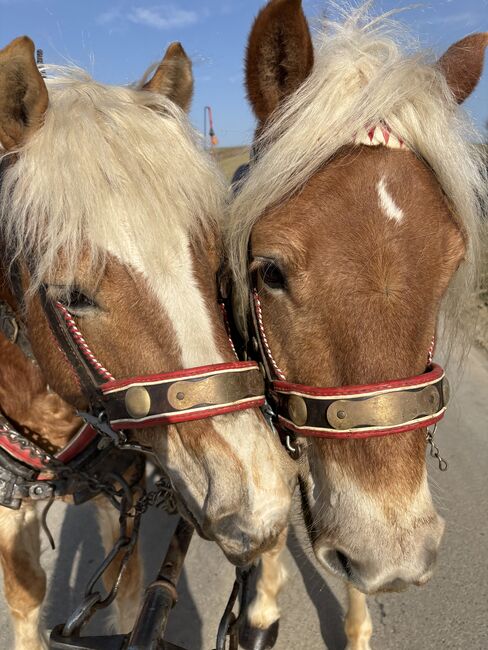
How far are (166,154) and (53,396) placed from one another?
968mm

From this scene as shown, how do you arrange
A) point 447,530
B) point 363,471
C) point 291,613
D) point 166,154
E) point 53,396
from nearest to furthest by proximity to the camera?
point 363,471 → point 166,154 → point 53,396 → point 291,613 → point 447,530

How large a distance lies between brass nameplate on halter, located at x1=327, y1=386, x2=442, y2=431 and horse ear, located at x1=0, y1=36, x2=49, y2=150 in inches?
44.6

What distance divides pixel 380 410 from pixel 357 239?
418mm

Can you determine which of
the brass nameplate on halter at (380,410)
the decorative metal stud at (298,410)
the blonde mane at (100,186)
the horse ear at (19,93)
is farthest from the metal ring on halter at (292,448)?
the horse ear at (19,93)

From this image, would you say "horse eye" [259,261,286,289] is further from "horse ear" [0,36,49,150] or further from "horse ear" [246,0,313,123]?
"horse ear" [0,36,49,150]

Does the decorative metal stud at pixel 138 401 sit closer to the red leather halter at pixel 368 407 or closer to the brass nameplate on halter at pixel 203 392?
the brass nameplate on halter at pixel 203 392

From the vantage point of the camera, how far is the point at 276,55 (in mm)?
1400

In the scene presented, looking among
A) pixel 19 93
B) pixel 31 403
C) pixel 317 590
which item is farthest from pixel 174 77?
pixel 317 590

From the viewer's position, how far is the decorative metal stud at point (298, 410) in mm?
1245

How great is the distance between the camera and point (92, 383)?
4.33ft

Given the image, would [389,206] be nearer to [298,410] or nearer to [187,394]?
[298,410]

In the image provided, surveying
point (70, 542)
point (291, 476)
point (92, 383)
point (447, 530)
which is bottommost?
point (447, 530)

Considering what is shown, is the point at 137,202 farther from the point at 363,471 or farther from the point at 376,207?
the point at 363,471

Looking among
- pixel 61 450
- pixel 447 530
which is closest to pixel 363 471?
pixel 61 450
